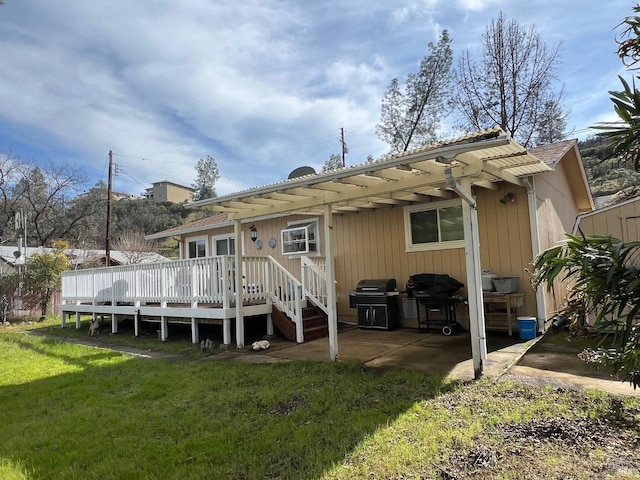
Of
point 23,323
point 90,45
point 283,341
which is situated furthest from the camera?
point 23,323

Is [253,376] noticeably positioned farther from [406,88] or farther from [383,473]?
[406,88]

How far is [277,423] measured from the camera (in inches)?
138

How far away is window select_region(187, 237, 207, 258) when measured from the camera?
519 inches

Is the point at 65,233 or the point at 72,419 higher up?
the point at 65,233

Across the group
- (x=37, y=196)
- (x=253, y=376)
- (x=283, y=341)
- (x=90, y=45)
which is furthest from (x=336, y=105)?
(x=37, y=196)

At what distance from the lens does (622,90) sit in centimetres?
196

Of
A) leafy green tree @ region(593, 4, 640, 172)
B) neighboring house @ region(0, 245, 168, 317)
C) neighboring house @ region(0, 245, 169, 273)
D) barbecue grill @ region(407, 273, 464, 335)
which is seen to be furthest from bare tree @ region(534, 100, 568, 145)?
leafy green tree @ region(593, 4, 640, 172)

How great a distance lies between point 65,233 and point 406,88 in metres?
25.6

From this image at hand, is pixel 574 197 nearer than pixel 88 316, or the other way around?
pixel 574 197

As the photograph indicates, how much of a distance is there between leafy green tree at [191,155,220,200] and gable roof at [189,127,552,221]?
3748 centimetres

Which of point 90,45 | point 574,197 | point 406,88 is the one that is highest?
point 406,88

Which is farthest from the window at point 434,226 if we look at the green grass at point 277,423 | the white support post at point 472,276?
the green grass at point 277,423

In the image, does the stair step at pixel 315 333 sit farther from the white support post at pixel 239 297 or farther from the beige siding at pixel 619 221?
the beige siding at pixel 619 221

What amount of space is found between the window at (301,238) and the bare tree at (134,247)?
1962 centimetres
